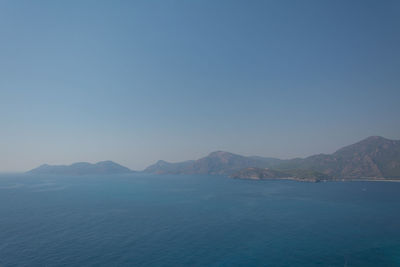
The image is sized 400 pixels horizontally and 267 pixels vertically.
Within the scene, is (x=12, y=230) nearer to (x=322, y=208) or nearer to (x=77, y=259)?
(x=77, y=259)

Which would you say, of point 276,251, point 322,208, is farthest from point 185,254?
point 322,208

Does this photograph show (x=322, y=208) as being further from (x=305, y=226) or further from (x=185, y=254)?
(x=185, y=254)

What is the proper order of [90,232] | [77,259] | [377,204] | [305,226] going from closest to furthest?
[77,259]
[90,232]
[305,226]
[377,204]

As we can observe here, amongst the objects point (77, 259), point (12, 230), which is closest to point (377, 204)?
point (77, 259)

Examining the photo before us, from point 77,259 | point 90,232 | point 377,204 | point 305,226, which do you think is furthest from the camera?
point 377,204

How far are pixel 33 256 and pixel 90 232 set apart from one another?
76.3 ft

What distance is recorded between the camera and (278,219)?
102 meters

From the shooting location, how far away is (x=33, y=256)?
5903cm

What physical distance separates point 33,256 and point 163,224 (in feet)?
163

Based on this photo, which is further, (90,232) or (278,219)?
(278,219)

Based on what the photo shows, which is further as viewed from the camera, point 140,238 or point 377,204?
point 377,204

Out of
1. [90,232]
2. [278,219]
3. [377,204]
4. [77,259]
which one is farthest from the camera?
[377,204]

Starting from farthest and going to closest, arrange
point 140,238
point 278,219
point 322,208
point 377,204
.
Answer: point 377,204 → point 322,208 → point 278,219 → point 140,238

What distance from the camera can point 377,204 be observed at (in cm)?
13775
